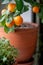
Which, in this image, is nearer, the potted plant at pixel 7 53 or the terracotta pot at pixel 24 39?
the potted plant at pixel 7 53

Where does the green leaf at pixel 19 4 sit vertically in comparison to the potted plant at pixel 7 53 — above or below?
above

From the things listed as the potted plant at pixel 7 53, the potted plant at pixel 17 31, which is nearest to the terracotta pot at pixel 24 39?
the potted plant at pixel 17 31

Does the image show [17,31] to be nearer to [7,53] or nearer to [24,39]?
[24,39]

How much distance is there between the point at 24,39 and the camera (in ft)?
3.98

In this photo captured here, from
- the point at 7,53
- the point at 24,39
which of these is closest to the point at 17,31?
the point at 24,39

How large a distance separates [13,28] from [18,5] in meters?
0.21

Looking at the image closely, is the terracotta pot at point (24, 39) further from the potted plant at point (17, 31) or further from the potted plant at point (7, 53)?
the potted plant at point (7, 53)

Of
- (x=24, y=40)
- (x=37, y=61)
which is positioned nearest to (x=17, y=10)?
(x=24, y=40)

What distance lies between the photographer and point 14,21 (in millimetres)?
1044

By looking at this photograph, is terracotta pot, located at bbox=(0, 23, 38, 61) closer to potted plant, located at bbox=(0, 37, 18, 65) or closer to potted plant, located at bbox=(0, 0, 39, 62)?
potted plant, located at bbox=(0, 0, 39, 62)

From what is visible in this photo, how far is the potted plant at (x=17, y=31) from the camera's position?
1.03 metres

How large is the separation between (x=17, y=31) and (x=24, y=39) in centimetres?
8

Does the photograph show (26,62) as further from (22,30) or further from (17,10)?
(17,10)

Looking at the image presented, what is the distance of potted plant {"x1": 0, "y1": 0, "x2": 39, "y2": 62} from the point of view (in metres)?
1.03
